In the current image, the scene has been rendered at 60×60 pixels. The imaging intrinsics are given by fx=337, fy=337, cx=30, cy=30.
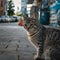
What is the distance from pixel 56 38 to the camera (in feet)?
25.4

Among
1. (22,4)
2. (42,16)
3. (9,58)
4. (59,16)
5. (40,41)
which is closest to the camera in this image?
(40,41)

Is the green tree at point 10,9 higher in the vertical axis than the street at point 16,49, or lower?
lower

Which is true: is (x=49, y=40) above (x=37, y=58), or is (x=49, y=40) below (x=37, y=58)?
above

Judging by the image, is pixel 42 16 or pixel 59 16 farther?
pixel 42 16

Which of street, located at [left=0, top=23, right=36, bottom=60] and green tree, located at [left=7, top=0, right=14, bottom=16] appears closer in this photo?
street, located at [left=0, top=23, right=36, bottom=60]

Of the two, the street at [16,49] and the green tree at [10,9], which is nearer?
the street at [16,49]

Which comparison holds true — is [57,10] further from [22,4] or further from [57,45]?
[22,4]

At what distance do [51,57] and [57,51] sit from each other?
0.21 meters

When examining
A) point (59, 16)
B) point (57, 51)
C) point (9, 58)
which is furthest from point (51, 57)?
point (59, 16)

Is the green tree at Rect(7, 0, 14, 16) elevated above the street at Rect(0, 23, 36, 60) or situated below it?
below

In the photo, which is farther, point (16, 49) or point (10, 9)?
point (10, 9)

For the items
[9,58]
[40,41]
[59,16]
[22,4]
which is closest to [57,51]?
[40,41]

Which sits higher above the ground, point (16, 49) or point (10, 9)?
point (16, 49)

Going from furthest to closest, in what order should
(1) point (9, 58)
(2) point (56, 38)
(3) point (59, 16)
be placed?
(3) point (59, 16), (1) point (9, 58), (2) point (56, 38)
